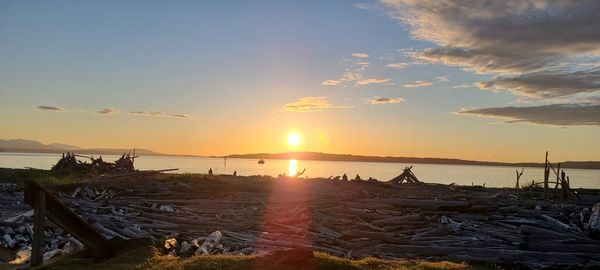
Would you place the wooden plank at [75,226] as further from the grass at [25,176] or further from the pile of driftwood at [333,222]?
the grass at [25,176]

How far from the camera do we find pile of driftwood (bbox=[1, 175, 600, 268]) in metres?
17.0

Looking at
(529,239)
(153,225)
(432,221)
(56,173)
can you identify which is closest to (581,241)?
(529,239)

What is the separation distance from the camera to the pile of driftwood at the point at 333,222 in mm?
16969

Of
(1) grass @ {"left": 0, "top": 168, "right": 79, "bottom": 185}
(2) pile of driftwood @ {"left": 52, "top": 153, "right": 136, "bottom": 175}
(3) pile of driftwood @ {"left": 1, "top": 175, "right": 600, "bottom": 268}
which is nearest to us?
(3) pile of driftwood @ {"left": 1, "top": 175, "right": 600, "bottom": 268}

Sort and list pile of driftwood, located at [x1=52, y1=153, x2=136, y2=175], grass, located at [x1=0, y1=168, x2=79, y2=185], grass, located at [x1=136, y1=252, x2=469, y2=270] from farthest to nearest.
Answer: pile of driftwood, located at [x1=52, y1=153, x2=136, y2=175] < grass, located at [x1=0, y1=168, x2=79, y2=185] < grass, located at [x1=136, y1=252, x2=469, y2=270]

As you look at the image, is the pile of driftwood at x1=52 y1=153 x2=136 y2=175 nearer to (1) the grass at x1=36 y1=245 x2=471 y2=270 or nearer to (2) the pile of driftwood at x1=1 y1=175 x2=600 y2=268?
(2) the pile of driftwood at x1=1 y1=175 x2=600 y2=268

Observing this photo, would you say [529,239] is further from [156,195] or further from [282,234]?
[156,195]

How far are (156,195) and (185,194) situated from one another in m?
1.59

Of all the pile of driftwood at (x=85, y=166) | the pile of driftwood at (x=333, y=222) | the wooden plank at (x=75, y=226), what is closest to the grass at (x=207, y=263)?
the wooden plank at (x=75, y=226)

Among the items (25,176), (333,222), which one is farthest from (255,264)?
(25,176)

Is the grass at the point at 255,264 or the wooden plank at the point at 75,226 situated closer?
the grass at the point at 255,264

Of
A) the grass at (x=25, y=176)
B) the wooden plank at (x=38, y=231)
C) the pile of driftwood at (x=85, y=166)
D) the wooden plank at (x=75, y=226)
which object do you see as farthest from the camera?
the pile of driftwood at (x=85, y=166)

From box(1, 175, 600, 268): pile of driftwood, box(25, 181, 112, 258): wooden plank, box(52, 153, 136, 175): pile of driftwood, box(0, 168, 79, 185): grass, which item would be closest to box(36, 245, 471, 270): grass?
box(25, 181, 112, 258): wooden plank

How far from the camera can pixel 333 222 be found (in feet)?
71.6
